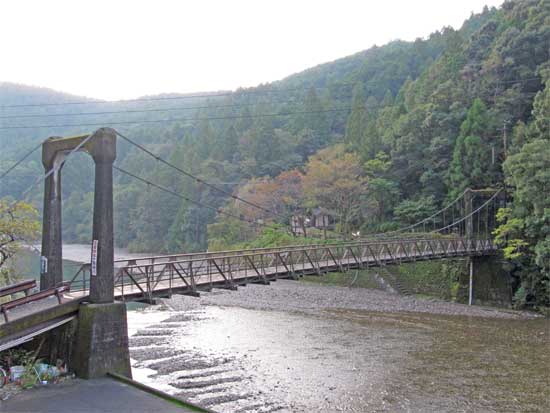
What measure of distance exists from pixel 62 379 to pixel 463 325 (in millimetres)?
14354

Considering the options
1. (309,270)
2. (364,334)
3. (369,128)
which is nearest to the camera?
(309,270)

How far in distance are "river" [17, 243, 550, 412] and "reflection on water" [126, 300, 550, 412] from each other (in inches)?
1.1

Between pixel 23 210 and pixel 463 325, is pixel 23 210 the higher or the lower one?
the higher one

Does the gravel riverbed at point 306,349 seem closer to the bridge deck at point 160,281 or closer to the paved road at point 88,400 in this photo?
the bridge deck at point 160,281

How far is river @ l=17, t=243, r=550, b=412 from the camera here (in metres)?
11.2

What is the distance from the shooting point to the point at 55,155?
11094mm

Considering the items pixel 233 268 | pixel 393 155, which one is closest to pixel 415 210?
pixel 393 155

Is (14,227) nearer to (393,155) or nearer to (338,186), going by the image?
(338,186)

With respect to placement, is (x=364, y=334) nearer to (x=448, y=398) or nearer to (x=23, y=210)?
(x=448, y=398)

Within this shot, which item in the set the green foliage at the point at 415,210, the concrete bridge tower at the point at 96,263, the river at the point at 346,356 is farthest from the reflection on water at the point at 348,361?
the green foliage at the point at 415,210

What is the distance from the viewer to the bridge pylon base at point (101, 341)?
9578 millimetres

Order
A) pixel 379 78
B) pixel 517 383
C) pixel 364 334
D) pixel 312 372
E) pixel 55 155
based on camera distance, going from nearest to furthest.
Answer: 1. pixel 55 155
2. pixel 517 383
3. pixel 312 372
4. pixel 364 334
5. pixel 379 78

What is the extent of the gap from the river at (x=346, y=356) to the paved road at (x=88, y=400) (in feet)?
7.68

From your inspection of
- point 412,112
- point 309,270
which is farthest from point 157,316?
point 412,112
